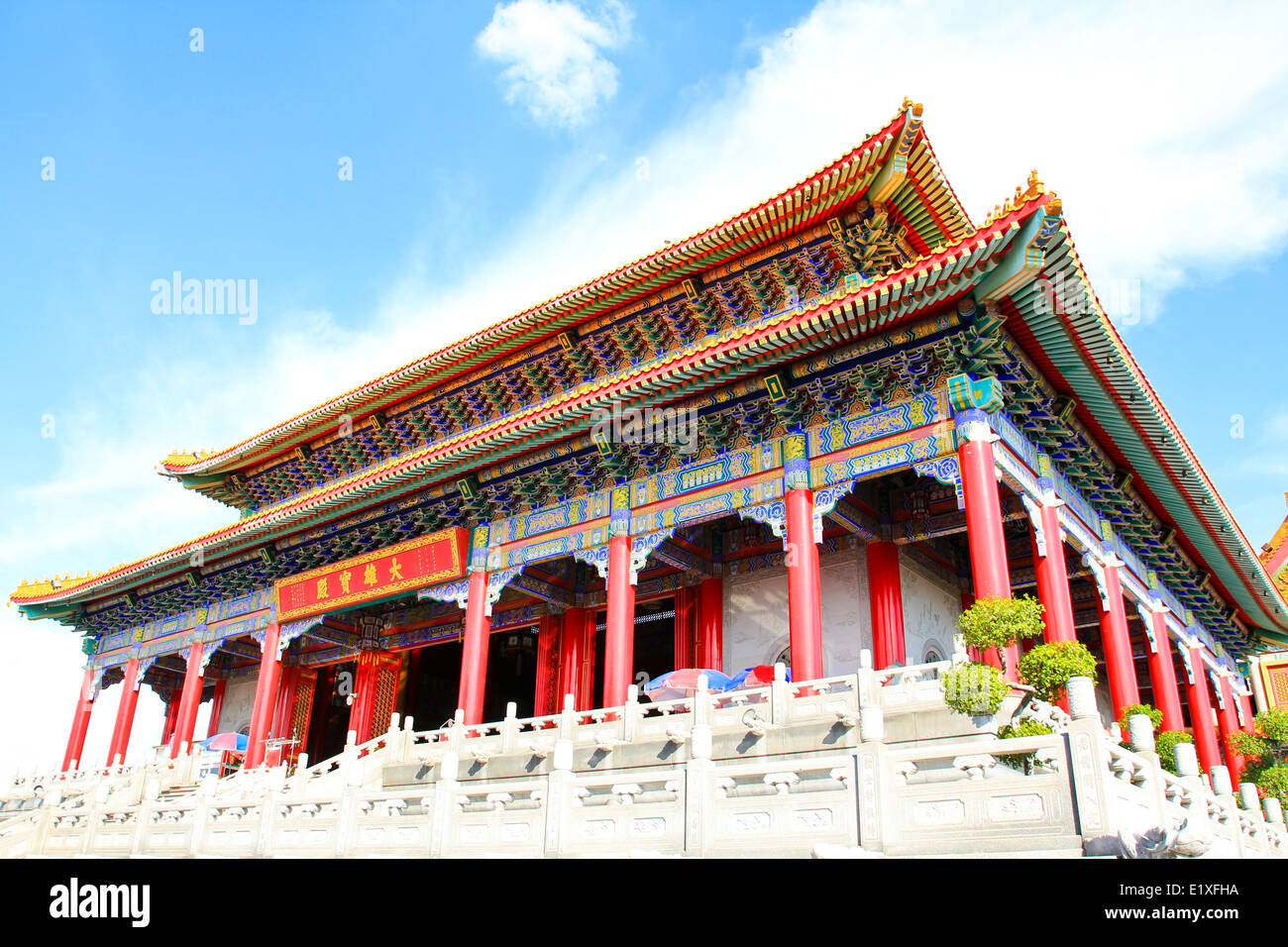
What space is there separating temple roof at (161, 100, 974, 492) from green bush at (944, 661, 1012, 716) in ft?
23.9

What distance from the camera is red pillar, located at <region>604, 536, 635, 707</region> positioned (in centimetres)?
1412

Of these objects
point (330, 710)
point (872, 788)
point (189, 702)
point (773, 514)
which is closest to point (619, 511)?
point (773, 514)

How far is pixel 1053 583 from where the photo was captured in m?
12.9

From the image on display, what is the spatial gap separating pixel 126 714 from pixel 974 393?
22048 millimetres

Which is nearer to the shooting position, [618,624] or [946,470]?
[946,470]

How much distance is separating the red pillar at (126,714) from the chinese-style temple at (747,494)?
0.08 meters

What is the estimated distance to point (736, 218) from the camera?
15.2 meters

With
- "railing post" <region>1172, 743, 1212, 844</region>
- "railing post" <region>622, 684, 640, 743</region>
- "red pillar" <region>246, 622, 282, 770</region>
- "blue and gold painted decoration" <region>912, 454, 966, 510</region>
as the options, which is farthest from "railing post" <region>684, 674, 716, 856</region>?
"red pillar" <region>246, 622, 282, 770</region>

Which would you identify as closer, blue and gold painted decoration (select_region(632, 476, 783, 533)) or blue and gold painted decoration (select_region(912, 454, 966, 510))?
blue and gold painted decoration (select_region(912, 454, 966, 510))

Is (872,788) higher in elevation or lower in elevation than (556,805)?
higher

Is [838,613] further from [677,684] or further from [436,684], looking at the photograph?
[436,684]

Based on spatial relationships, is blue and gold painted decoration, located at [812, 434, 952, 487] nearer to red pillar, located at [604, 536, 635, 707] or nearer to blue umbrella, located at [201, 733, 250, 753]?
red pillar, located at [604, 536, 635, 707]
